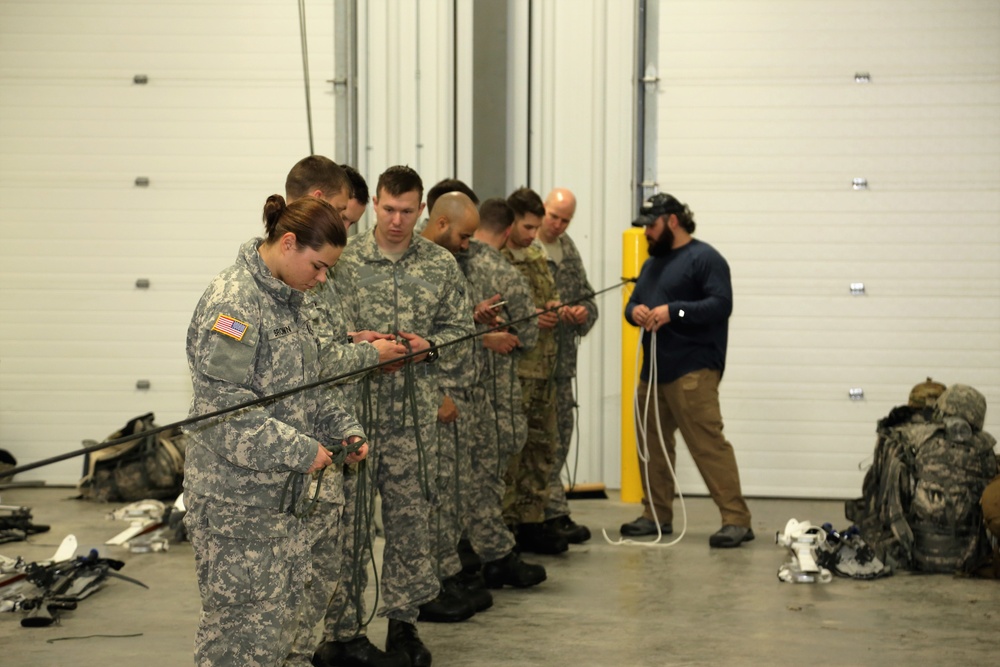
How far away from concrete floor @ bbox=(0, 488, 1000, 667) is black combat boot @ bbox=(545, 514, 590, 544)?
136 mm

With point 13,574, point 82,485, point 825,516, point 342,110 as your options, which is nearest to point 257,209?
point 342,110

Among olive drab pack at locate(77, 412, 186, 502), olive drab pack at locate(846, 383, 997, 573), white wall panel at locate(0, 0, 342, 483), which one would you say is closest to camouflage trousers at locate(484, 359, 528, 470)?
olive drab pack at locate(846, 383, 997, 573)

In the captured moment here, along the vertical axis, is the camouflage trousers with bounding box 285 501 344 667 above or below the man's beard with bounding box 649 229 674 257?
below

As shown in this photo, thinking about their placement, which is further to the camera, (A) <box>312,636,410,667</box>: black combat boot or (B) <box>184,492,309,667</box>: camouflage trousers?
(A) <box>312,636,410,667</box>: black combat boot

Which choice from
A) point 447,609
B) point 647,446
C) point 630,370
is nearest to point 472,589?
point 447,609

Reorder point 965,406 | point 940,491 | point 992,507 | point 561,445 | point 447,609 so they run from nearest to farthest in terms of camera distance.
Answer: point 447,609, point 992,507, point 940,491, point 965,406, point 561,445

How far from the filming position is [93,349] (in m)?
8.73

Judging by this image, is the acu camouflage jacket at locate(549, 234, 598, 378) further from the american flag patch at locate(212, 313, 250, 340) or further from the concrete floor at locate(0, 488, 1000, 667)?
the american flag patch at locate(212, 313, 250, 340)

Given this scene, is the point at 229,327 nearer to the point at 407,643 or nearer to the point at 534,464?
the point at 407,643

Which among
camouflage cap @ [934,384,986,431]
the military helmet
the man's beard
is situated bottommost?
the military helmet

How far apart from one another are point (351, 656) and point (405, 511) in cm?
53

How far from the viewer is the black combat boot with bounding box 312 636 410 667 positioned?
4.24 meters

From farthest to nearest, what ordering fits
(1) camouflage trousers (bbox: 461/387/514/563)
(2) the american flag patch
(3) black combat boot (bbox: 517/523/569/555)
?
(3) black combat boot (bbox: 517/523/569/555)
(1) camouflage trousers (bbox: 461/387/514/563)
(2) the american flag patch

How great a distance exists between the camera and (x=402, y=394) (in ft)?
14.1
